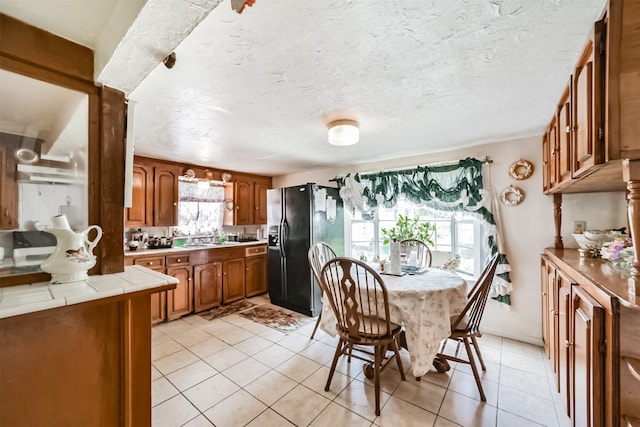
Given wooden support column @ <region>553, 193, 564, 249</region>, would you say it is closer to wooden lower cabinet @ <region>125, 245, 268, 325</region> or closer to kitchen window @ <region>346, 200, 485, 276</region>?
kitchen window @ <region>346, 200, 485, 276</region>

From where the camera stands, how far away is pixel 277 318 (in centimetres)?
330

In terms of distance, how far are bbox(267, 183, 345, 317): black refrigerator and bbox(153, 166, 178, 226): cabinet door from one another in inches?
52.3

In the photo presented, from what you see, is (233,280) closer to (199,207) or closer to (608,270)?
(199,207)

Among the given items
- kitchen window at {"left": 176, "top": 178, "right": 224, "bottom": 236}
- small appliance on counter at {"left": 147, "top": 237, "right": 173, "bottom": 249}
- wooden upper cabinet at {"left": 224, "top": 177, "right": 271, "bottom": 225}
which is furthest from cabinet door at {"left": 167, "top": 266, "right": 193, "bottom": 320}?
wooden upper cabinet at {"left": 224, "top": 177, "right": 271, "bottom": 225}

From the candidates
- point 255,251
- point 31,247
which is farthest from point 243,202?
point 31,247

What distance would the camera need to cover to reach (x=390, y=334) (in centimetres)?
181

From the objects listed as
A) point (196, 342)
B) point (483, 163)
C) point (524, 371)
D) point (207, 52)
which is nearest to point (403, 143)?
point (483, 163)

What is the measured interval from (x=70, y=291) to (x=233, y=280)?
122 inches

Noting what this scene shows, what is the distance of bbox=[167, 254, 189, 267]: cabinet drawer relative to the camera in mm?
3223

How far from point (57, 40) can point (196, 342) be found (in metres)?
2.62

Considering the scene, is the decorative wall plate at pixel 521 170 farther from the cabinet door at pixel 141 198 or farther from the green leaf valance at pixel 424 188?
the cabinet door at pixel 141 198

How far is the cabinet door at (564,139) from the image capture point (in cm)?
154

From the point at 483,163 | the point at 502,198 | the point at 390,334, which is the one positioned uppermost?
the point at 483,163

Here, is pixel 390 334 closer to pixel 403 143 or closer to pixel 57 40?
pixel 403 143
